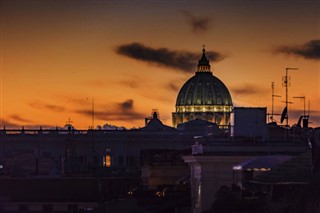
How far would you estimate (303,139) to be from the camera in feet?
151

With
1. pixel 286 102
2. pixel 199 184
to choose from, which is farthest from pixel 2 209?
pixel 199 184

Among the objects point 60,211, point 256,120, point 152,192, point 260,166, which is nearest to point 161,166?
point 60,211

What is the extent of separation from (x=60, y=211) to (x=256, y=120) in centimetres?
2078

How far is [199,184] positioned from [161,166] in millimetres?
19644

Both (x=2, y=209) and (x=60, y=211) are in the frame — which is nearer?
(x=2, y=209)

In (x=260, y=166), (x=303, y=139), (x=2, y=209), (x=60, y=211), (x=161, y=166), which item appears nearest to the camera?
(x=260, y=166)

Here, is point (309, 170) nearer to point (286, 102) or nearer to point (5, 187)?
point (286, 102)

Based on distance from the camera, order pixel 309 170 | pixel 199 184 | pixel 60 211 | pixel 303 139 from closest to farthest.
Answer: pixel 309 170 < pixel 199 184 < pixel 303 139 < pixel 60 211

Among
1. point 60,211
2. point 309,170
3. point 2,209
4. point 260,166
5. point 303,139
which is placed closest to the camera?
point 309,170

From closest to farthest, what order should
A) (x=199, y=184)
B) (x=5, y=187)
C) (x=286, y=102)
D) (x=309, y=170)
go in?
(x=309, y=170) → (x=199, y=184) → (x=286, y=102) → (x=5, y=187)

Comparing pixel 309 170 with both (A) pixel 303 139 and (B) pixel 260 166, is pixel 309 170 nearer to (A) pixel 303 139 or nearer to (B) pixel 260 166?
(B) pixel 260 166

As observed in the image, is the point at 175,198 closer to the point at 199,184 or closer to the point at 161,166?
the point at 199,184

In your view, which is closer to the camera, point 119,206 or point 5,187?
point 119,206

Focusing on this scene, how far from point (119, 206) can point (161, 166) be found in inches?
541
